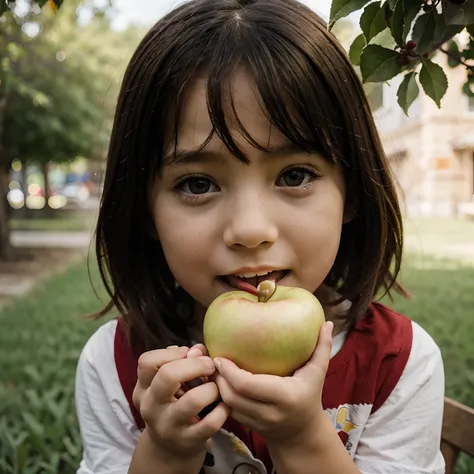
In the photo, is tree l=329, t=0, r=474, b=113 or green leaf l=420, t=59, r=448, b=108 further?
green leaf l=420, t=59, r=448, b=108

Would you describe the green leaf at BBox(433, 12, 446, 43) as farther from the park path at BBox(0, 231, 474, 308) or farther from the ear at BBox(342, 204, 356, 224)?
the park path at BBox(0, 231, 474, 308)

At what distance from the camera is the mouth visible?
1.36m

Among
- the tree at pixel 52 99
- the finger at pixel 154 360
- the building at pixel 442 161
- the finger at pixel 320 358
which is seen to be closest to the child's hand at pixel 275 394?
the finger at pixel 320 358

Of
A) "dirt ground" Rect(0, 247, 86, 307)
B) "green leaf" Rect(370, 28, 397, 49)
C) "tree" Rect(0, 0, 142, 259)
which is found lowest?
"dirt ground" Rect(0, 247, 86, 307)

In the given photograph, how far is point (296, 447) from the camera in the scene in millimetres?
1294

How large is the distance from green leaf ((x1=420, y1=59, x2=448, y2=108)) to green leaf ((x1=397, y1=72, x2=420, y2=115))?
3.6 inches

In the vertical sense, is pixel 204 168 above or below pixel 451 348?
above

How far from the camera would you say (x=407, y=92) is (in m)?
1.50

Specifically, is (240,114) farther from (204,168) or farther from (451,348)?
(451,348)

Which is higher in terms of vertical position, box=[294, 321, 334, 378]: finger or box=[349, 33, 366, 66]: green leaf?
Result: box=[349, 33, 366, 66]: green leaf

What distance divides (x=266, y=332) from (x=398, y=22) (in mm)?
672

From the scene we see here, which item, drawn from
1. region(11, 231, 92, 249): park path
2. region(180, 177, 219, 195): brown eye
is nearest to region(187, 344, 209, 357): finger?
region(180, 177, 219, 195): brown eye

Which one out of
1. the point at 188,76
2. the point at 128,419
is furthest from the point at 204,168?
the point at 128,419

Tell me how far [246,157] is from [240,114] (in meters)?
0.09
